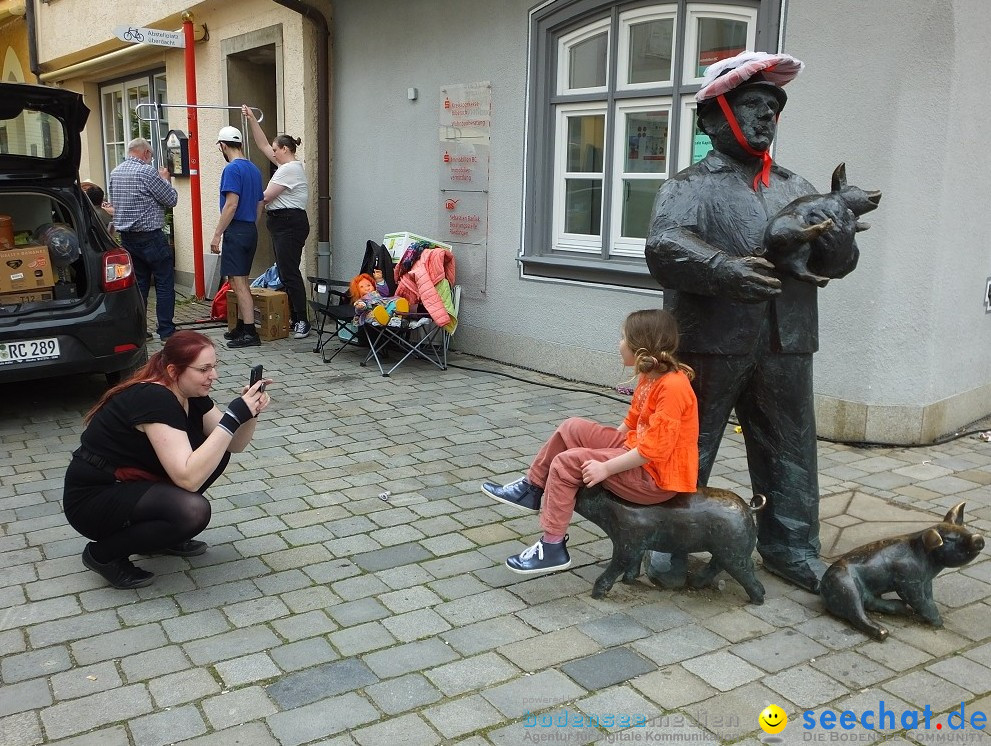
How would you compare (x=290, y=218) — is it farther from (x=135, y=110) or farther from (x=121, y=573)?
(x=135, y=110)

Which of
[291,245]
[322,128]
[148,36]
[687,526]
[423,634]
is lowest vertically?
[423,634]

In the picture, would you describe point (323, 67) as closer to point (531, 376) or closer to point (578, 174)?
point (578, 174)

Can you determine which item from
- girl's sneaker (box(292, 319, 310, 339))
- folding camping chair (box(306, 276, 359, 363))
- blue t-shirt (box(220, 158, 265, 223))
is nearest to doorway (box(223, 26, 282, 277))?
blue t-shirt (box(220, 158, 265, 223))

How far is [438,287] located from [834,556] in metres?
4.52

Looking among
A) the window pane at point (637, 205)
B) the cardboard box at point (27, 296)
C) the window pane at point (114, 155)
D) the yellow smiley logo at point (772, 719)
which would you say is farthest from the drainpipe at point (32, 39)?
the yellow smiley logo at point (772, 719)

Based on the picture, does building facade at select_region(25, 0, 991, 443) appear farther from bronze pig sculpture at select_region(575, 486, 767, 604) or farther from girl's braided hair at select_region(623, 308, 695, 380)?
girl's braided hair at select_region(623, 308, 695, 380)

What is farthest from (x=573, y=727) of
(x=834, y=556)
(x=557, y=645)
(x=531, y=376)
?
(x=531, y=376)

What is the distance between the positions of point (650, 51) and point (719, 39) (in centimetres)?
59

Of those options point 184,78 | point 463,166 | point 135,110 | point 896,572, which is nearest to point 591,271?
point 463,166

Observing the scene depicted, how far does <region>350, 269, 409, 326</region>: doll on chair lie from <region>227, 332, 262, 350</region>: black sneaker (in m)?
1.32

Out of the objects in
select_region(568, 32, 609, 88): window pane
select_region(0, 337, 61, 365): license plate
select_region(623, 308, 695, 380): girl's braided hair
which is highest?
select_region(568, 32, 609, 88): window pane

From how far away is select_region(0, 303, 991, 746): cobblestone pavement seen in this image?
9.25 feet

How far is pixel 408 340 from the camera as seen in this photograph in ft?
28.1

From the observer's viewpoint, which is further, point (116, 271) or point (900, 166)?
point (116, 271)
